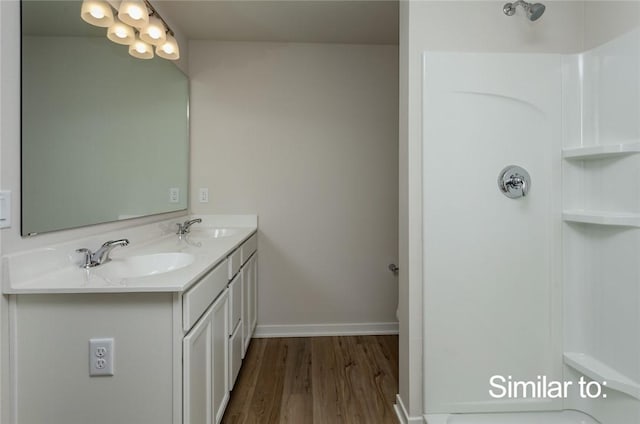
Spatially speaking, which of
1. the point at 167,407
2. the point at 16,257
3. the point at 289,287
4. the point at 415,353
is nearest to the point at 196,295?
the point at 167,407

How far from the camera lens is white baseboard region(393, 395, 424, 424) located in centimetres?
152

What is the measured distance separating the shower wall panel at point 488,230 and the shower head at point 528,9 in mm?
169

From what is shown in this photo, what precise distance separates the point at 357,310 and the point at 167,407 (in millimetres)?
1791

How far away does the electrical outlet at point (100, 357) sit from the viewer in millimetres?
1032

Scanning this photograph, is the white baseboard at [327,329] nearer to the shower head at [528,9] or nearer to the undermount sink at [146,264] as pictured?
the undermount sink at [146,264]

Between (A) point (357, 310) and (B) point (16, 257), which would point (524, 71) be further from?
(B) point (16, 257)

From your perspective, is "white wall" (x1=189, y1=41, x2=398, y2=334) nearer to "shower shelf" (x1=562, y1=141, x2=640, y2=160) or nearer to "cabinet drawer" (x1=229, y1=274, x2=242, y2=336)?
"cabinet drawer" (x1=229, y1=274, x2=242, y2=336)

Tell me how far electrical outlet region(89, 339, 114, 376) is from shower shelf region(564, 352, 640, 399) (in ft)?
6.44

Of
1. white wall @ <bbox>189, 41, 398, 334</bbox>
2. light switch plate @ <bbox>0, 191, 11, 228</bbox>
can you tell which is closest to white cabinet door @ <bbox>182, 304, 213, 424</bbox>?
light switch plate @ <bbox>0, 191, 11, 228</bbox>

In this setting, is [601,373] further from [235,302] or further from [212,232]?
[212,232]

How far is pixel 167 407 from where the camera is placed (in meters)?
1.05

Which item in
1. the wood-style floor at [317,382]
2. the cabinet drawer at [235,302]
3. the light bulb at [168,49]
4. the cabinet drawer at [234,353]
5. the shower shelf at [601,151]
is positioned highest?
the light bulb at [168,49]

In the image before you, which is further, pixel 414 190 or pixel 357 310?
pixel 357 310

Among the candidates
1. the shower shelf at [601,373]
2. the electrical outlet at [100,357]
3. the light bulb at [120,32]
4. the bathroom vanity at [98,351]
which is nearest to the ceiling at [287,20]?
the light bulb at [120,32]
